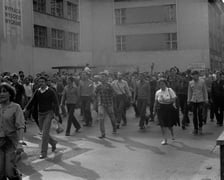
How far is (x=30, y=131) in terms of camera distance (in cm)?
1309

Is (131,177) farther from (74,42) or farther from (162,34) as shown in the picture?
(162,34)

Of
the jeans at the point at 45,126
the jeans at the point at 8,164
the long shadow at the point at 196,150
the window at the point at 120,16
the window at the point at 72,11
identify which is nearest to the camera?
the jeans at the point at 8,164

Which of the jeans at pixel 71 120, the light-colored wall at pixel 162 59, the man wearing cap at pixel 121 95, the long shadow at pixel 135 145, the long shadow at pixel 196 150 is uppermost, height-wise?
the light-colored wall at pixel 162 59

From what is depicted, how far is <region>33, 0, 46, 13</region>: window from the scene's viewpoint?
108ft

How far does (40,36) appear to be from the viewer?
34.1 meters

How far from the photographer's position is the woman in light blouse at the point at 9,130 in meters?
5.67

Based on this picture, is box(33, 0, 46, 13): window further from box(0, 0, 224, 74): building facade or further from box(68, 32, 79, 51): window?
box(68, 32, 79, 51): window

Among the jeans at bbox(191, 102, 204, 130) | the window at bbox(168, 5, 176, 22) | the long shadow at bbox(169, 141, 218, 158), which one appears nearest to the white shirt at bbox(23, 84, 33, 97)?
the jeans at bbox(191, 102, 204, 130)

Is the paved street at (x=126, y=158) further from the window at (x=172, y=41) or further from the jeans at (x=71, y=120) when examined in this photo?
the window at (x=172, y=41)

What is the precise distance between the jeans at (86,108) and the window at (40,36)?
1928cm

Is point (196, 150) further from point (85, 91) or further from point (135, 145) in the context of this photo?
point (85, 91)

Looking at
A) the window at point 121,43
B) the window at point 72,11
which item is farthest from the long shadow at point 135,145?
the window at point 121,43

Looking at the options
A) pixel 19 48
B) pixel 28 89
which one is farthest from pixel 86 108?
pixel 19 48

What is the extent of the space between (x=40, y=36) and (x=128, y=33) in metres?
11.8
